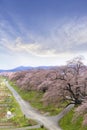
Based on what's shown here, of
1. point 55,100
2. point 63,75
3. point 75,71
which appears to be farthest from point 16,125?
point 75,71

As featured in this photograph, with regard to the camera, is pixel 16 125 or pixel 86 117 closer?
pixel 86 117

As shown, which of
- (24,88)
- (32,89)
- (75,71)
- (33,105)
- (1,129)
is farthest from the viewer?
(24,88)

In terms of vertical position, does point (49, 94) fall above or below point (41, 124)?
above

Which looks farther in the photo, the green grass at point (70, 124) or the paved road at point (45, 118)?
the paved road at point (45, 118)

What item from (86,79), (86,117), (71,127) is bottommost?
(71,127)

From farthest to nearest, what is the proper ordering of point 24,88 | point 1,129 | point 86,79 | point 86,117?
point 24,88 → point 86,79 → point 1,129 → point 86,117

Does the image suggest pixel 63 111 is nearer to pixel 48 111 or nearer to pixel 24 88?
pixel 48 111

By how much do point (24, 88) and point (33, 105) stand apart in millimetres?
32553

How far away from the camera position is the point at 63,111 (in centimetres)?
5612

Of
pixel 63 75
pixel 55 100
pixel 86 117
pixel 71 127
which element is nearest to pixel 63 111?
pixel 55 100

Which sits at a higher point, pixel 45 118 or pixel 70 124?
pixel 45 118

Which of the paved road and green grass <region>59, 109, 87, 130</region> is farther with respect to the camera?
the paved road

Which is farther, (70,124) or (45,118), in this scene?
(45,118)

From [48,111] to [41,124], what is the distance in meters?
11.2
